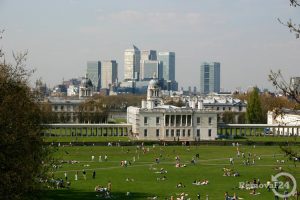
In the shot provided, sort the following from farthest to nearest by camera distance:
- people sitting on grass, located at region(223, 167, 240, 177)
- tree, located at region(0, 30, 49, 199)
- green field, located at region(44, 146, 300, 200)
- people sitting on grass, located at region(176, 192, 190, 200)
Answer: people sitting on grass, located at region(223, 167, 240, 177) < green field, located at region(44, 146, 300, 200) < people sitting on grass, located at region(176, 192, 190, 200) < tree, located at region(0, 30, 49, 199)

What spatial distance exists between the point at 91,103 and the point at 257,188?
300ft

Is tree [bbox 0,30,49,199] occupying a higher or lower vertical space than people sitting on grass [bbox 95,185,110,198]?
higher

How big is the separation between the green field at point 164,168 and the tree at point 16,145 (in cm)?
907

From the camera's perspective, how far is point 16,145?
23266mm

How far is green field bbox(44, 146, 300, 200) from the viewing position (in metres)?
40.7

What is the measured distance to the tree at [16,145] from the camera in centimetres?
2205

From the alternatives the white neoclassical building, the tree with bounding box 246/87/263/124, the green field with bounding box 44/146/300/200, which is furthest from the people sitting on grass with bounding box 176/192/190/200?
the tree with bounding box 246/87/263/124

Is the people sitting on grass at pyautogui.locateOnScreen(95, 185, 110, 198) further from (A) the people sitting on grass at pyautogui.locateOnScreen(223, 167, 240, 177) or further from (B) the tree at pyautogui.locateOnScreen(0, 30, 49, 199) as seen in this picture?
(A) the people sitting on grass at pyautogui.locateOnScreen(223, 167, 240, 177)

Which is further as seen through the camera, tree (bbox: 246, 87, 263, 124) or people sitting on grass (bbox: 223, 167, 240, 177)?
tree (bbox: 246, 87, 263, 124)

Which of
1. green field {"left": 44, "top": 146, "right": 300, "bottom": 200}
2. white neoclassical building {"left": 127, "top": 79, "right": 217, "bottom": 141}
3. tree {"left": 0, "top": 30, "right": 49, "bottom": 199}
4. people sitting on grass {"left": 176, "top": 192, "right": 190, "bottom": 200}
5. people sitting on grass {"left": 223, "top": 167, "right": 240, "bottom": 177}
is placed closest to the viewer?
tree {"left": 0, "top": 30, "right": 49, "bottom": 199}

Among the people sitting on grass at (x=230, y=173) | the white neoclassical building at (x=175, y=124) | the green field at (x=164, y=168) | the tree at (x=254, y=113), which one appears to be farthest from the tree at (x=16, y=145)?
the tree at (x=254, y=113)

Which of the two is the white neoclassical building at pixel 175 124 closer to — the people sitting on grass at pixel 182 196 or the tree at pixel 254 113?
the tree at pixel 254 113

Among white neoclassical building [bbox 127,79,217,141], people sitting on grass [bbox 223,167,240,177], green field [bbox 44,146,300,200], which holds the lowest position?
green field [bbox 44,146,300,200]

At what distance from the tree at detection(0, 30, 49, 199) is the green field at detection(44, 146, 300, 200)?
9.07m
